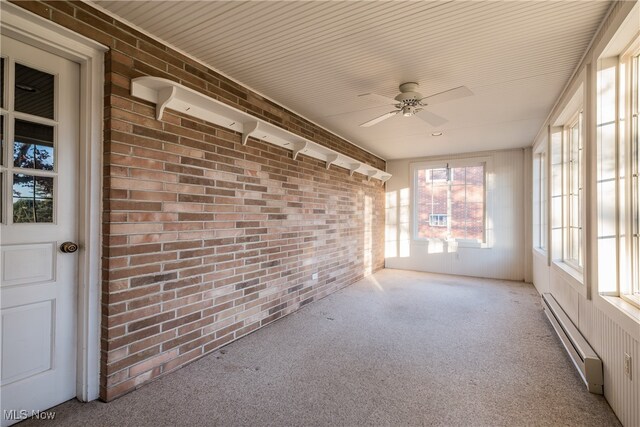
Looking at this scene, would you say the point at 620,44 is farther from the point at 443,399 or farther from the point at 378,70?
the point at 443,399

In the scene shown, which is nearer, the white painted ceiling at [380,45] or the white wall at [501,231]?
the white painted ceiling at [380,45]

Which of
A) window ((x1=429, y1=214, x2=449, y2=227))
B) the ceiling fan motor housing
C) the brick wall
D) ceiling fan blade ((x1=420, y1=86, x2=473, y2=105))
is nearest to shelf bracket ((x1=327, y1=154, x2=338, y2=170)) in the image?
the brick wall

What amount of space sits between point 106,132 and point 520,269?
619cm

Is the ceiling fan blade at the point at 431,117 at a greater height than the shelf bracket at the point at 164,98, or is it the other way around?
the ceiling fan blade at the point at 431,117

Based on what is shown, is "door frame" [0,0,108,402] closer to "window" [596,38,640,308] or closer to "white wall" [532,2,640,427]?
"white wall" [532,2,640,427]

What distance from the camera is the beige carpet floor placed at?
1.80m

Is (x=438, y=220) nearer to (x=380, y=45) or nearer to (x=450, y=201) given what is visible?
(x=450, y=201)

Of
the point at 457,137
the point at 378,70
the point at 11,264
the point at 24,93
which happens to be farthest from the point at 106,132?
the point at 457,137

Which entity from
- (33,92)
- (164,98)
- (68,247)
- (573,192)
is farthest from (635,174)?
(33,92)

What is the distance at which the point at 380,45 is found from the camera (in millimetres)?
2199

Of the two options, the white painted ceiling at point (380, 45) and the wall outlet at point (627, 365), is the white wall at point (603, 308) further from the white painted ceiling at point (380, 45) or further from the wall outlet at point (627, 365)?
the white painted ceiling at point (380, 45)

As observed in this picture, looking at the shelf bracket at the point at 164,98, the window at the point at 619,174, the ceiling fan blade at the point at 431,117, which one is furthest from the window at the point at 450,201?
the shelf bracket at the point at 164,98

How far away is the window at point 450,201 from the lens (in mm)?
5766

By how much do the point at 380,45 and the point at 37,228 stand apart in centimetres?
248
